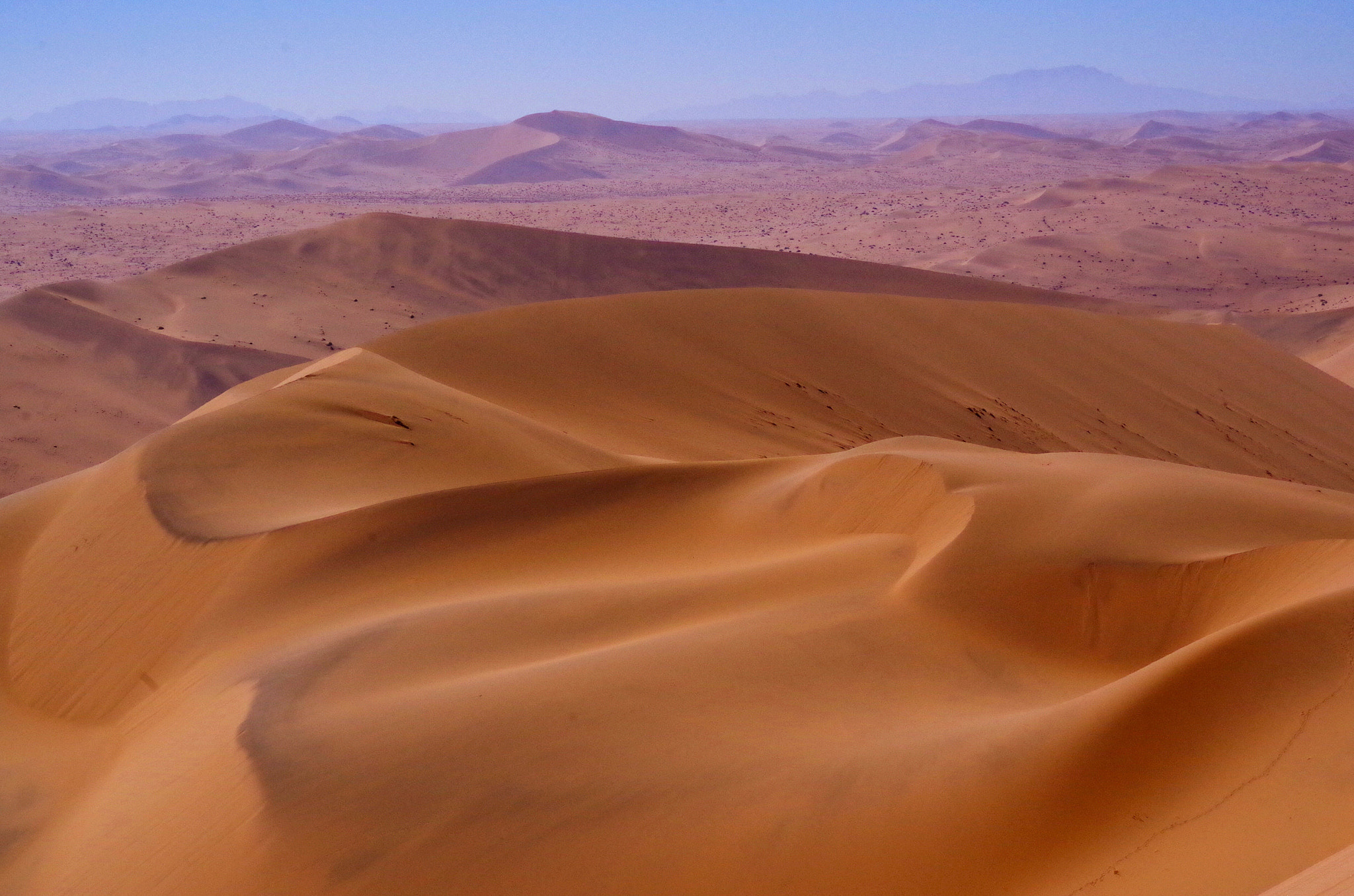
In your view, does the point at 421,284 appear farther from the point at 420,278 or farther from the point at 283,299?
the point at 283,299

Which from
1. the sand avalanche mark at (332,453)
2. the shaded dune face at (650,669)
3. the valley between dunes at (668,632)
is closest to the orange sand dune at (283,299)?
the valley between dunes at (668,632)

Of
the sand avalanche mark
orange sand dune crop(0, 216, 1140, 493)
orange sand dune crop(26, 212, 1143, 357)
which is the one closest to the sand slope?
orange sand dune crop(0, 216, 1140, 493)

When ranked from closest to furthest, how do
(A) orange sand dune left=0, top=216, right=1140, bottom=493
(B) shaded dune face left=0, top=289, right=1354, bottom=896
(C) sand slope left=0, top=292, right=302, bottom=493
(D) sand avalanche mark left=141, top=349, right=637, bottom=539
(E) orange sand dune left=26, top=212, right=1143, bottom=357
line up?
(B) shaded dune face left=0, top=289, right=1354, bottom=896, (D) sand avalanche mark left=141, top=349, right=637, bottom=539, (C) sand slope left=0, top=292, right=302, bottom=493, (A) orange sand dune left=0, top=216, right=1140, bottom=493, (E) orange sand dune left=26, top=212, right=1143, bottom=357

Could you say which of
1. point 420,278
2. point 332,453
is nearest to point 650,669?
point 332,453

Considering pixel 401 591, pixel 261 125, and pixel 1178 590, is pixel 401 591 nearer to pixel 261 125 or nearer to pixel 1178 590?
pixel 1178 590

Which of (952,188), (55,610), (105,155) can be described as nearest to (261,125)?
(105,155)

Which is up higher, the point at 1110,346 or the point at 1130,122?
the point at 1130,122

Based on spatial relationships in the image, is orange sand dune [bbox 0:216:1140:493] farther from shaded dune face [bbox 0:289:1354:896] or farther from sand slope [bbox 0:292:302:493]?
shaded dune face [bbox 0:289:1354:896]

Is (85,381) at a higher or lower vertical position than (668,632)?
lower
